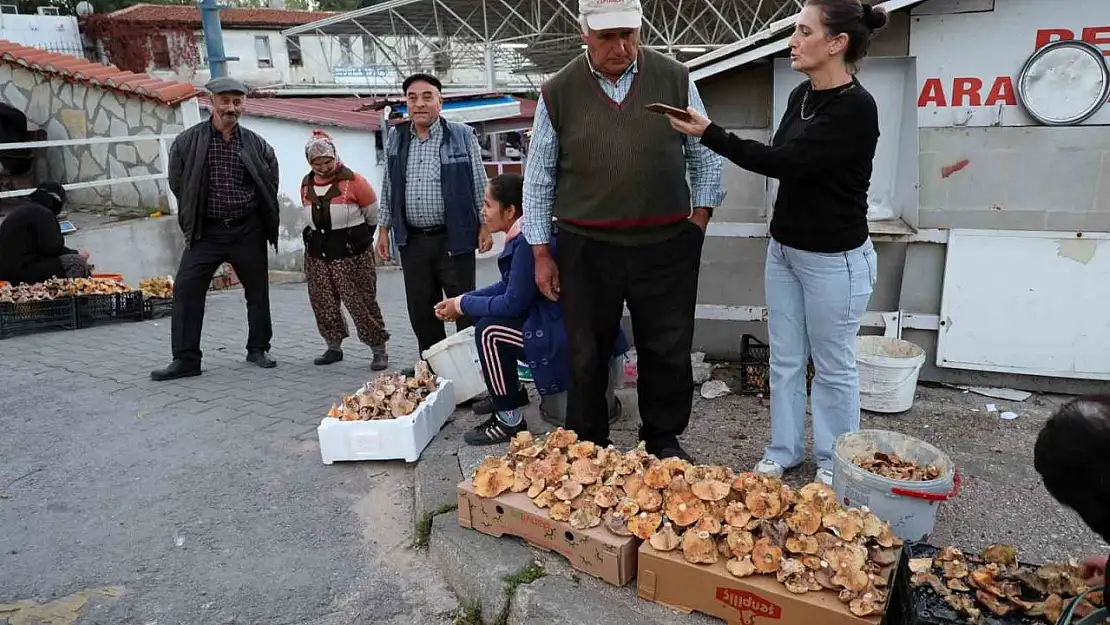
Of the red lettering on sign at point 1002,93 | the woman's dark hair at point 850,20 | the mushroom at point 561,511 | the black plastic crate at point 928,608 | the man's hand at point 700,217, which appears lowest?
the black plastic crate at point 928,608

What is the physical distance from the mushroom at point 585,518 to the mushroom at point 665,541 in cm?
24

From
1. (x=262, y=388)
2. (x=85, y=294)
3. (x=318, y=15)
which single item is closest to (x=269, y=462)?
(x=262, y=388)

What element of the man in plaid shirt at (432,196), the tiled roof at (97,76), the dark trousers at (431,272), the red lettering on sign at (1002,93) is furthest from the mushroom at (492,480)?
the tiled roof at (97,76)

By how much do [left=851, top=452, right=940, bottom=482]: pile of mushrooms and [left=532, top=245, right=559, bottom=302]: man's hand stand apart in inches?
57.6

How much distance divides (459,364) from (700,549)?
7.78 feet

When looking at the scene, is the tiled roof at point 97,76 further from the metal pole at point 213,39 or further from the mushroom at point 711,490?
the mushroom at point 711,490

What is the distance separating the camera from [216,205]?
562cm

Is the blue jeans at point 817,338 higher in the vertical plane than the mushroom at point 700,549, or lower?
higher

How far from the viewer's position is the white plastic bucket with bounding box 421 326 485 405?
4.53 meters

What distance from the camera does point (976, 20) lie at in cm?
452

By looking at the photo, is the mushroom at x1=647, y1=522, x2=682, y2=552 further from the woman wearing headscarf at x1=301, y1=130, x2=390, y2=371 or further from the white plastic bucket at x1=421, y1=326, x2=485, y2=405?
the woman wearing headscarf at x1=301, y1=130, x2=390, y2=371

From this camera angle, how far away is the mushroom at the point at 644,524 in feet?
8.80

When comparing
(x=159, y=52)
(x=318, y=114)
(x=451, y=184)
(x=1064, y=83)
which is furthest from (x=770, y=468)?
(x=159, y=52)

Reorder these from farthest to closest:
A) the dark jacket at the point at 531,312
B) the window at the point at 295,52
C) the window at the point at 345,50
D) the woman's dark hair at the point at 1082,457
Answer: the window at the point at 295,52 < the window at the point at 345,50 < the dark jacket at the point at 531,312 < the woman's dark hair at the point at 1082,457
